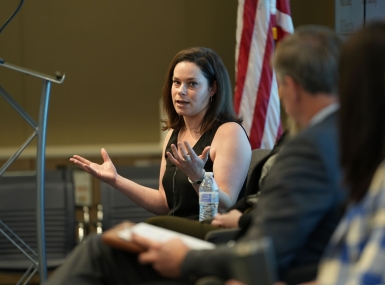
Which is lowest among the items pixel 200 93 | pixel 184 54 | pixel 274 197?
pixel 274 197

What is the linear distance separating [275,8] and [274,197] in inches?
116

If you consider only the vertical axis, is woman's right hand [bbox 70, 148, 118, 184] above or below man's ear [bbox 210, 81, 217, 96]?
below

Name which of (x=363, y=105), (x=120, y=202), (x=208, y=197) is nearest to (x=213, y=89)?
(x=208, y=197)

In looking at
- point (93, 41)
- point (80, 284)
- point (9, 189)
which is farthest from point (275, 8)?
point (80, 284)

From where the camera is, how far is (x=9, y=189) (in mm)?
4051

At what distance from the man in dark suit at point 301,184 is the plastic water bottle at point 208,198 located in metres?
0.86

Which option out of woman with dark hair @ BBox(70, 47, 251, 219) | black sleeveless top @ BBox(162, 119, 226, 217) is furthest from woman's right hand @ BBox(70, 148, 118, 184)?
black sleeveless top @ BBox(162, 119, 226, 217)

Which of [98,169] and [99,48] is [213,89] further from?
[99,48]

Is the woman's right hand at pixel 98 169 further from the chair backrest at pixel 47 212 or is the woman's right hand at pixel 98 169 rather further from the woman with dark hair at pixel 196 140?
the chair backrest at pixel 47 212

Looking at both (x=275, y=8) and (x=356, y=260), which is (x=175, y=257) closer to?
(x=356, y=260)

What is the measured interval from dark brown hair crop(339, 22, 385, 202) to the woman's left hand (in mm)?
1181

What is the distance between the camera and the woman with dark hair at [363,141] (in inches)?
57.3

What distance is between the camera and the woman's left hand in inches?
103

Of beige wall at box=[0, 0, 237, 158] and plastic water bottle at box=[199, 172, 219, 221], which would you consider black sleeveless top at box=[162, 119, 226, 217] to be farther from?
beige wall at box=[0, 0, 237, 158]
